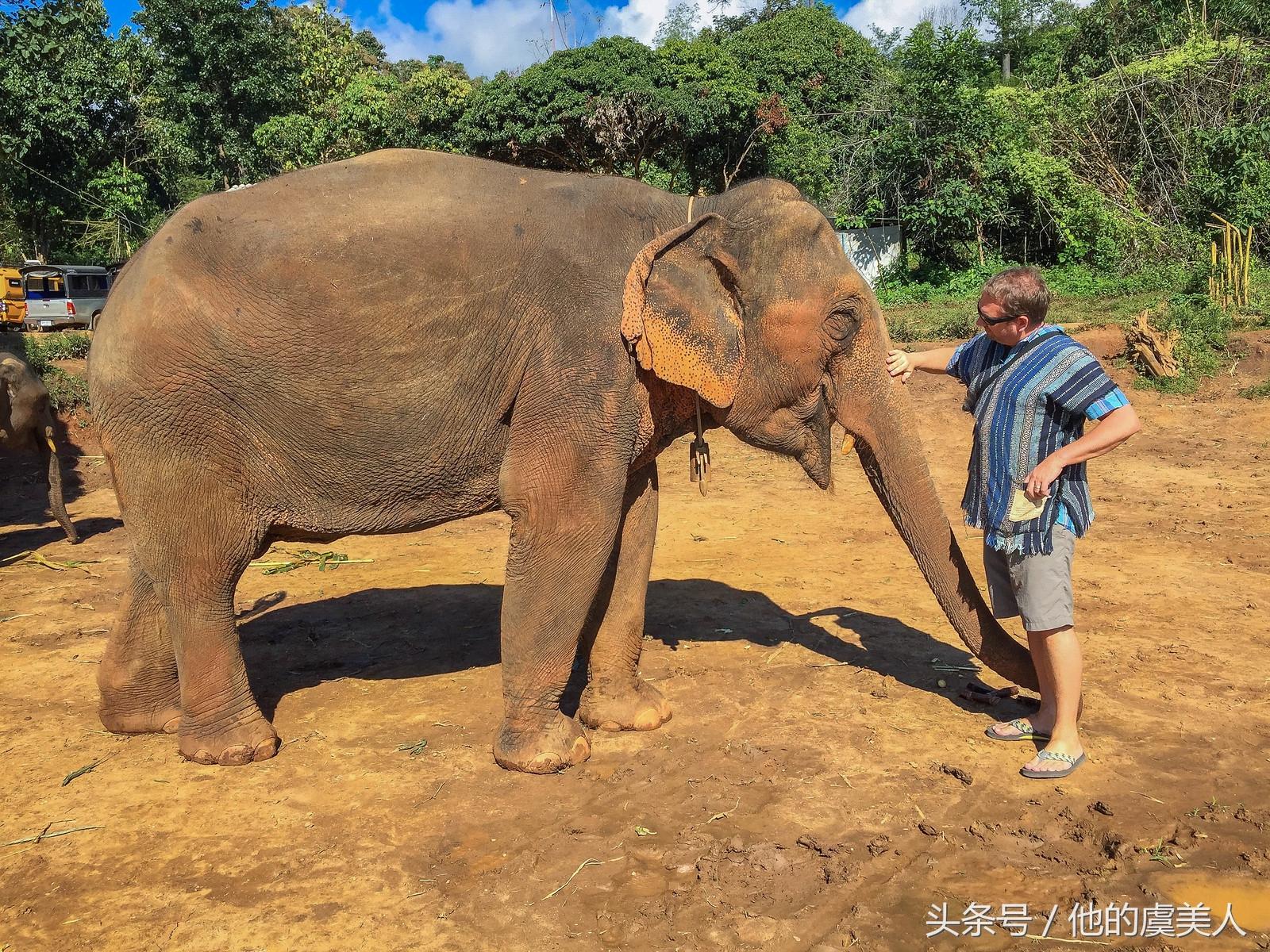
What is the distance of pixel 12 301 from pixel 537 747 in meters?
22.8

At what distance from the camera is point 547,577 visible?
4.25 meters

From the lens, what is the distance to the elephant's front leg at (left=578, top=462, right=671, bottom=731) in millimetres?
4900

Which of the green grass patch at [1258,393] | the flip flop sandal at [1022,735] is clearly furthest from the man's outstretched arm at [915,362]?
the green grass patch at [1258,393]

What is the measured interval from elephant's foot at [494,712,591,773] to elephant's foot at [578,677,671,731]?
377mm

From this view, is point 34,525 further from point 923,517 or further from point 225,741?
point 923,517

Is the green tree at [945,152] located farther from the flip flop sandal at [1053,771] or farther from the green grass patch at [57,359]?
the flip flop sandal at [1053,771]

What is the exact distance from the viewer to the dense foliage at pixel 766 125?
2006 cm

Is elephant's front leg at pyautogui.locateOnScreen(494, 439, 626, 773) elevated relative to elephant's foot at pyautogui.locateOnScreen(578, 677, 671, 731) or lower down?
elevated

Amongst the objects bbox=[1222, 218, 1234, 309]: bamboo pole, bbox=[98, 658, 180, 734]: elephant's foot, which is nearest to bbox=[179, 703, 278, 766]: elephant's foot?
bbox=[98, 658, 180, 734]: elephant's foot

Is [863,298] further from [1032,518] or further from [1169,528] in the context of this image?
[1169,528]

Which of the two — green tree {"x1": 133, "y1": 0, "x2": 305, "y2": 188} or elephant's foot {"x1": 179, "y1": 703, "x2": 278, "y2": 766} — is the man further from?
green tree {"x1": 133, "y1": 0, "x2": 305, "y2": 188}

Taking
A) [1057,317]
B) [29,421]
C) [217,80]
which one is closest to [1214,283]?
[1057,317]

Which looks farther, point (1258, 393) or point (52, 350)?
point (52, 350)

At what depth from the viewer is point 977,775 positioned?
4242mm
